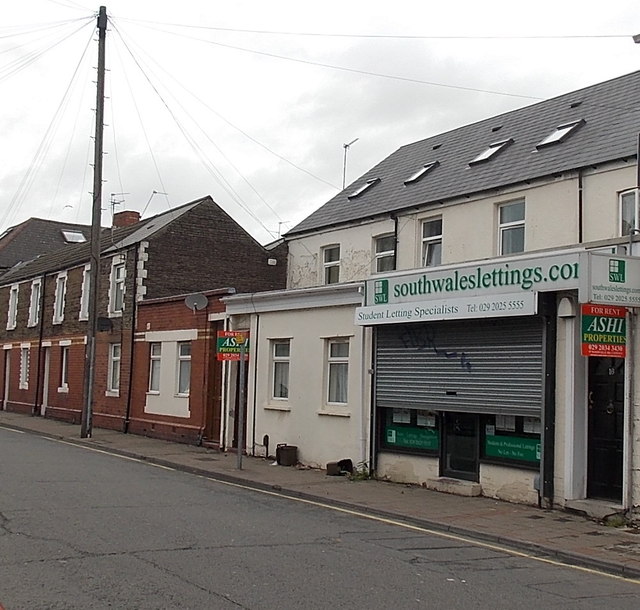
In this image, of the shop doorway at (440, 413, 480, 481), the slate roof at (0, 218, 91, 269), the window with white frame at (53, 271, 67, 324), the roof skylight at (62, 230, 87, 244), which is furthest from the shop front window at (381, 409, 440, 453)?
the roof skylight at (62, 230, 87, 244)

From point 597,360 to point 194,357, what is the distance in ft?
42.5

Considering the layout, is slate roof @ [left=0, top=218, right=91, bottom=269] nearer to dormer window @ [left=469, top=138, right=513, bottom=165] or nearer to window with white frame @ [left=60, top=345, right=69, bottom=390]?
window with white frame @ [left=60, top=345, right=69, bottom=390]

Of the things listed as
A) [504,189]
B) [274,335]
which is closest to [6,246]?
[274,335]

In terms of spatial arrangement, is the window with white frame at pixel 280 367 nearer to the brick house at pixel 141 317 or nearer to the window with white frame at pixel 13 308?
the brick house at pixel 141 317

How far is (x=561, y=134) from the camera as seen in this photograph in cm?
1995

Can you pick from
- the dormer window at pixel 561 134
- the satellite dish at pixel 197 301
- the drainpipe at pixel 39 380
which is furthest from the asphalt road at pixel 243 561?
the drainpipe at pixel 39 380

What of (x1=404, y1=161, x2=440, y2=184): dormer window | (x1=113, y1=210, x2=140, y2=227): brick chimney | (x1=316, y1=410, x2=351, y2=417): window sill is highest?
(x1=113, y1=210, x2=140, y2=227): brick chimney

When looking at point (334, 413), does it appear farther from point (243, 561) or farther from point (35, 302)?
point (35, 302)

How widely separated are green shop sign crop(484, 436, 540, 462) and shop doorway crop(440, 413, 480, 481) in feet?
0.96

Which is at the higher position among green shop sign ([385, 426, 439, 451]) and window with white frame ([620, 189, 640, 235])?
window with white frame ([620, 189, 640, 235])

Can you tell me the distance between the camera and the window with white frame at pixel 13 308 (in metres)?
40.4

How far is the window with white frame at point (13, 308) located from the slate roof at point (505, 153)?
62.1 feet

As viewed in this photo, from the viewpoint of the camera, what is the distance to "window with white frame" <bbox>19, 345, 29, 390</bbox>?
3831 centimetres

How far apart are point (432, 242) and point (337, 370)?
441cm
